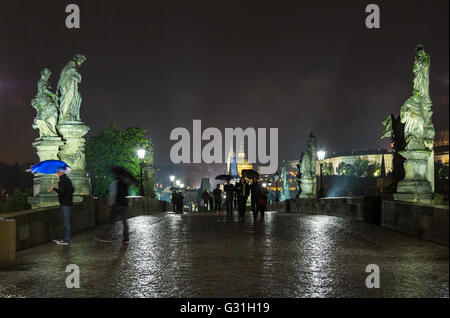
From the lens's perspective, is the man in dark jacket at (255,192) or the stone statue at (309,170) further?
the stone statue at (309,170)

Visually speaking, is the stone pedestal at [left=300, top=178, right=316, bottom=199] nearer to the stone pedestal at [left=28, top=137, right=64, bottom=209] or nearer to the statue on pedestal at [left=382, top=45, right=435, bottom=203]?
the statue on pedestal at [left=382, top=45, right=435, bottom=203]

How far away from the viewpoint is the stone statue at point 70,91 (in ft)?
53.3

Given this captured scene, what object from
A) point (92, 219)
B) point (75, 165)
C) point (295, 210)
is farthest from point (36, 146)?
point (295, 210)

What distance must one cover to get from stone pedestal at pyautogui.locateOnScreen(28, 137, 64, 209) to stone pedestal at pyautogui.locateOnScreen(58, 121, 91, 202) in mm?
252

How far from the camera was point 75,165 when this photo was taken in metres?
16.6

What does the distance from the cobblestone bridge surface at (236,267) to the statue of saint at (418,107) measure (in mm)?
3820

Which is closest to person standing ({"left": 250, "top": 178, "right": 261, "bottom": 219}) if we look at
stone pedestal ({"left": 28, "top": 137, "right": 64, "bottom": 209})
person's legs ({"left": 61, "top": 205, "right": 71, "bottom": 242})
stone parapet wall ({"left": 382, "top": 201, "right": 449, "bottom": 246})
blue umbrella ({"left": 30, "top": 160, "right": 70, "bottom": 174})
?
stone parapet wall ({"left": 382, "top": 201, "right": 449, "bottom": 246})

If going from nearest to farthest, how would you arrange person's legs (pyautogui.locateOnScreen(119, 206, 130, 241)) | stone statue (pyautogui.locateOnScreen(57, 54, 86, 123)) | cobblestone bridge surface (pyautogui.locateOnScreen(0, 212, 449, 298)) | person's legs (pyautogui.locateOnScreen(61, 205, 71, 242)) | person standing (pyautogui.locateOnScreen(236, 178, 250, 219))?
cobblestone bridge surface (pyautogui.locateOnScreen(0, 212, 449, 298)) < person's legs (pyautogui.locateOnScreen(61, 205, 71, 242)) < person's legs (pyautogui.locateOnScreen(119, 206, 130, 241)) < stone statue (pyautogui.locateOnScreen(57, 54, 86, 123)) < person standing (pyautogui.locateOnScreen(236, 178, 250, 219))

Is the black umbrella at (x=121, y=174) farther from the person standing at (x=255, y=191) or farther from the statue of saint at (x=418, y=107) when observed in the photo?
the person standing at (x=255, y=191)

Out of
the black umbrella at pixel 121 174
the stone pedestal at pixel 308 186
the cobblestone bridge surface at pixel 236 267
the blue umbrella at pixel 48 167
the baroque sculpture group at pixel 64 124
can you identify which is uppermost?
the baroque sculpture group at pixel 64 124

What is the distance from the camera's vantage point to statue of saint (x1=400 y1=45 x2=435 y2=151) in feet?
50.0

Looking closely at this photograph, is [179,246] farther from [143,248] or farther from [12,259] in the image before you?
[12,259]

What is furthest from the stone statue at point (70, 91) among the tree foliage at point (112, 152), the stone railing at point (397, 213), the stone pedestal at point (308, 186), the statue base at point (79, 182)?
the tree foliage at point (112, 152)

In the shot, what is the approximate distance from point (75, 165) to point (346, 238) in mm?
→ 8517
